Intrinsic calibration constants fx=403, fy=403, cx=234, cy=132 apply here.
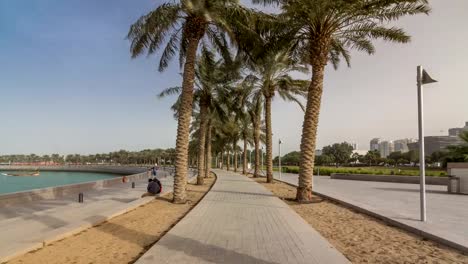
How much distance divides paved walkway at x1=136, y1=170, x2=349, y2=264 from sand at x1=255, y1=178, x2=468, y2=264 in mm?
429

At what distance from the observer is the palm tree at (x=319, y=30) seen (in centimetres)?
1420

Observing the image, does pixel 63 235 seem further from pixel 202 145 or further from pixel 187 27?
pixel 202 145

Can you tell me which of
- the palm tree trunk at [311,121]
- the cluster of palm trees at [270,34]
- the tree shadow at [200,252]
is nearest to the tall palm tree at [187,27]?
the cluster of palm trees at [270,34]

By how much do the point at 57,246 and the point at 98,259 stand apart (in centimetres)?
141

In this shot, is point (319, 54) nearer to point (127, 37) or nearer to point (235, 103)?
point (127, 37)

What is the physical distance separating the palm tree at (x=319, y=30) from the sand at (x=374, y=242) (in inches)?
162

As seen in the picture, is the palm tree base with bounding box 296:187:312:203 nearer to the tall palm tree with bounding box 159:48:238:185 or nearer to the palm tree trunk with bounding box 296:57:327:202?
the palm tree trunk with bounding box 296:57:327:202

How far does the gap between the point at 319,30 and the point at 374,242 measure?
32.2 ft

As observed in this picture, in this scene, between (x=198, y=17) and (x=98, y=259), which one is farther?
(x=198, y=17)

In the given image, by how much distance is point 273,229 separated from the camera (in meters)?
8.83

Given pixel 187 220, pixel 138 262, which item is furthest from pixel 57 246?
pixel 187 220

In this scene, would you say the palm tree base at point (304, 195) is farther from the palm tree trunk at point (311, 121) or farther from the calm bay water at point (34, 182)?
the calm bay water at point (34, 182)

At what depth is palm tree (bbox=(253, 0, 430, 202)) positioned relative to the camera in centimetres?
1420

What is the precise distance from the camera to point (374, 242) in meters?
7.75
